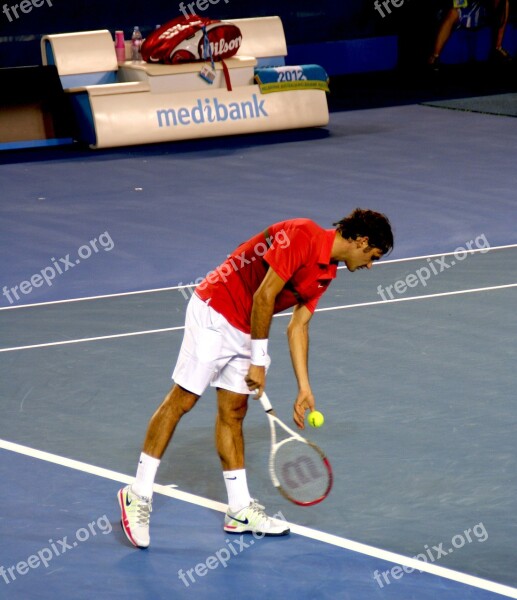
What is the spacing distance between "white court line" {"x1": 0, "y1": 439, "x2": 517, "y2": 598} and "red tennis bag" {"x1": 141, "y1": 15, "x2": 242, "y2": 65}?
942 cm

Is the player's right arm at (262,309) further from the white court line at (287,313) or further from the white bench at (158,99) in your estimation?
the white bench at (158,99)

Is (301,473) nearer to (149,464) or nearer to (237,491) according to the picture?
(237,491)

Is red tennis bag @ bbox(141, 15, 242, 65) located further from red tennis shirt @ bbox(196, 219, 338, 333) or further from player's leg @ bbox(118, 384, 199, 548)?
player's leg @ bbox(118, 384, 199, 548)

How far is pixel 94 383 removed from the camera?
→ 7633 millimetres

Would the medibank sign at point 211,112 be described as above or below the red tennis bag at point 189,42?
below

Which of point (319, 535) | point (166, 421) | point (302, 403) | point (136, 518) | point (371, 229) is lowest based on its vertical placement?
point (319, 535)

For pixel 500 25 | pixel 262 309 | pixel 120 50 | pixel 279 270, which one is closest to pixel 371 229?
pixel 279 270

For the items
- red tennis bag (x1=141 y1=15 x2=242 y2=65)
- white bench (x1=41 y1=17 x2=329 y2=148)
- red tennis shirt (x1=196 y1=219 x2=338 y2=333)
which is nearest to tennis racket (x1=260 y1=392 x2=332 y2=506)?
red tennis shirt (x1=196 y1=219 x2=338 y2=333)

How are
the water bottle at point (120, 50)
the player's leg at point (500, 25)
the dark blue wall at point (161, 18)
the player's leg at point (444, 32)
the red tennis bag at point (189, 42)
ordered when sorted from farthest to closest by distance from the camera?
the player's leg at point (500, 25) < the player's leg at point (444, 32) < the dark blue wall at point (161, 18) < the water bottle at point (120, 50) < the red tennis bag at point (189, 42)

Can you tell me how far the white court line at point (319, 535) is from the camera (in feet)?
16.9

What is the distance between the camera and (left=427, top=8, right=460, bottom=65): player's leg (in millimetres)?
20578

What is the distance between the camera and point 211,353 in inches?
217

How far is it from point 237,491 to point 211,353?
0.67 metres

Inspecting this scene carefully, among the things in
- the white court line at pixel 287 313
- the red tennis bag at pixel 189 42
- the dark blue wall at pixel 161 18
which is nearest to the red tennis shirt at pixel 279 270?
the white court line at pixel 287 313
